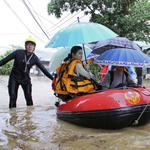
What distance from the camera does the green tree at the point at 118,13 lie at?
1248 centimetres

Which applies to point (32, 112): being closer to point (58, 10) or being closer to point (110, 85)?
point (110, 85)

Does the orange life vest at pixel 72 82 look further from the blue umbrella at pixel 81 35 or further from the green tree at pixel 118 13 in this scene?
the green tree at pixel 118 13

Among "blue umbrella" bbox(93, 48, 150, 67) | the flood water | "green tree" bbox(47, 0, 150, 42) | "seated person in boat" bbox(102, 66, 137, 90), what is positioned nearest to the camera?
the flood water

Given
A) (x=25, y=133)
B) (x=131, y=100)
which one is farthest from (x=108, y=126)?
(x=25, y=133)

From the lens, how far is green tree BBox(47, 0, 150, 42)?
40.9ft

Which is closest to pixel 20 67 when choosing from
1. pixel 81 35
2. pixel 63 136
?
pixel 81 35

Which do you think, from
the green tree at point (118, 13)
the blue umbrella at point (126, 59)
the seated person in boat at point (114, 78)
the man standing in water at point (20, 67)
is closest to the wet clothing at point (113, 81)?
the seated person in boat at point (114, 78)

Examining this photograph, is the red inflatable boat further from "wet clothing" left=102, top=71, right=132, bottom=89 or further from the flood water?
"wet clothing" left=102, top=71, right=132, bottom=89

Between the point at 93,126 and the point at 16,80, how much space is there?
90.1 inches

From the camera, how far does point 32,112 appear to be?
4.88 m

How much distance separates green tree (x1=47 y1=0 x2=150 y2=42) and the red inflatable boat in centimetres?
964

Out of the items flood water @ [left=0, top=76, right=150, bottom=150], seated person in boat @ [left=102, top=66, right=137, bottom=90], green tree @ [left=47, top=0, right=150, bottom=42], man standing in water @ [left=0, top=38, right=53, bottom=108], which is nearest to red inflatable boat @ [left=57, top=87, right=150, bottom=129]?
flood water @ [left=0, top=76, right=150, bottom=150]

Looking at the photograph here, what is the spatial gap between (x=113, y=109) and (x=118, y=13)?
11.3 metres

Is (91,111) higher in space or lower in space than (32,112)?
higher
